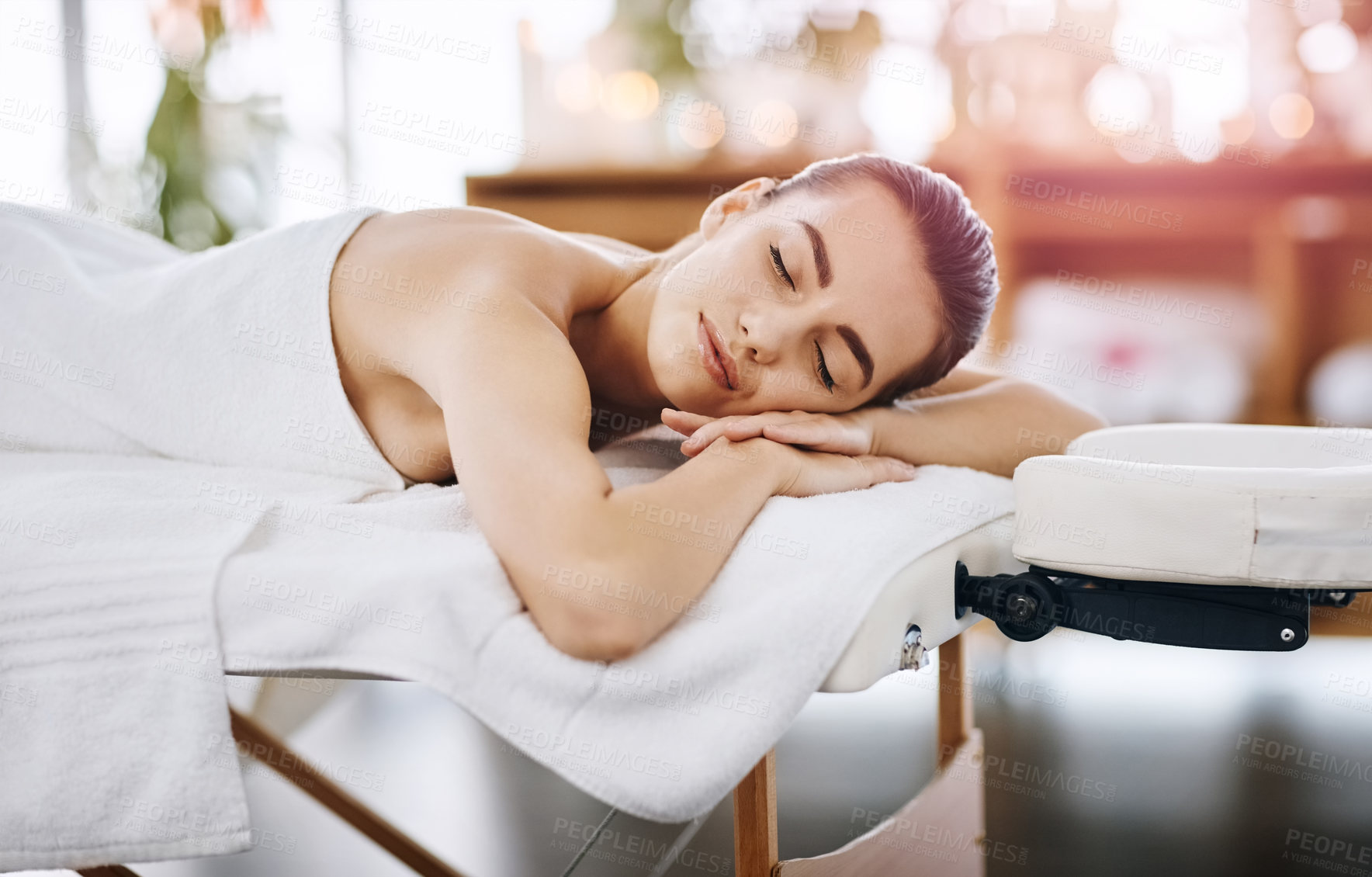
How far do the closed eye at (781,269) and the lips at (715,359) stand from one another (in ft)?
0.25

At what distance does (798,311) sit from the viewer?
2.88 feet

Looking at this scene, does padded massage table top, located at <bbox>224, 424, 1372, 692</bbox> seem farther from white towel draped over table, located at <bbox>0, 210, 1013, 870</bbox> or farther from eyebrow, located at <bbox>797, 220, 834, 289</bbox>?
eyebrow, located at <bbox>797, 220, 834, 289</bbox>

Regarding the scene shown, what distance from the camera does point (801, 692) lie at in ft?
2.14

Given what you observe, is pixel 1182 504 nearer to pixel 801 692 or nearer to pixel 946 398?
pixel 801 692

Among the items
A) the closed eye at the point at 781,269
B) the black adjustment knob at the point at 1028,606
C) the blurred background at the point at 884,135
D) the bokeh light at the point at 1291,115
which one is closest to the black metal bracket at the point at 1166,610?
the black adjustment knob at the point at 1028,606

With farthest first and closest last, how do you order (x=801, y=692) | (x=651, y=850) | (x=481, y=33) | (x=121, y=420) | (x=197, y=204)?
(x=481, y=33)
(x=197, y=204)
(x=651, y=850)
(x=121, y=420)
(x=801, y=692)

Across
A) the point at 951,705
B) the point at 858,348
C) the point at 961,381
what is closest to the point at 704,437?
the point at 858,348

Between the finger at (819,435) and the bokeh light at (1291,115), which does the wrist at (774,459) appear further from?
the bokeh light at (1291,115)

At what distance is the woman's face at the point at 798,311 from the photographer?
0.89 meters

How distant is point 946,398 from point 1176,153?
1.59 metres

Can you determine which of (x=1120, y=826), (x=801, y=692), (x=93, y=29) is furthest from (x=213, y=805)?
(x=93, y=29)

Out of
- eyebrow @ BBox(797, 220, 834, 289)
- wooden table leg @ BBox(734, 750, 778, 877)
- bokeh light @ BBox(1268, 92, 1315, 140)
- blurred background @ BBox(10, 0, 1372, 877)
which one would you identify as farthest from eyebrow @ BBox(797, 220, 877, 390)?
bokeh light @ BBox(1268, 92, 1315, 140)

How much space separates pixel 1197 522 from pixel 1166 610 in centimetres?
7

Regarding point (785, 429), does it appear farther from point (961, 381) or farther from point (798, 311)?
point (961, 381)
